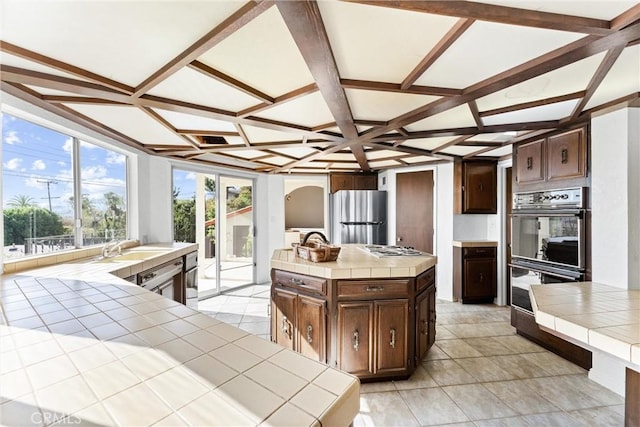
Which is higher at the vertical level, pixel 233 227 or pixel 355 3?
pixel 355 3

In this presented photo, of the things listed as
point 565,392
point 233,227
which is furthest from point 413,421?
point 233,227

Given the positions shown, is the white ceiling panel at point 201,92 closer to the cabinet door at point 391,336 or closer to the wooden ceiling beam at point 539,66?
the wooden ceiling beam at point 539,66

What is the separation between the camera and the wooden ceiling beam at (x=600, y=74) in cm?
136

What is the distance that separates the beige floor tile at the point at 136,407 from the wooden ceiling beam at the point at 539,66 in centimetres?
200

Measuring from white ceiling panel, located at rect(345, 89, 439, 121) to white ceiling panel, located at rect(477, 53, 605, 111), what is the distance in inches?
17.4

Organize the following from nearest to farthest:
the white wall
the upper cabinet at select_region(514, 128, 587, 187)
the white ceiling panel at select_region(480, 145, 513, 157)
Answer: the white wall
the upper cabinet at select_region(514, 128, 587, 187)
the white ceiling panel at select_region(480, 145, 513, 157)

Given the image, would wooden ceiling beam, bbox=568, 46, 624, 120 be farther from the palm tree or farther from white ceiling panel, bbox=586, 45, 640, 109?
the palm tree

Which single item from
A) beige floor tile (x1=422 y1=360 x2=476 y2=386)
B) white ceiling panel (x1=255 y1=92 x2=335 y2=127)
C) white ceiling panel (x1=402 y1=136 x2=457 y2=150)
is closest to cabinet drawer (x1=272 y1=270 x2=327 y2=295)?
beige floor tile (x1=422 y1=360 x2=476 y2=386)

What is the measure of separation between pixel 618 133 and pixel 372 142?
1881mm

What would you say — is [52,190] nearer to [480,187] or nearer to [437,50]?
[437,50]

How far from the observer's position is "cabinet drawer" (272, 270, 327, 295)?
81.9 inches

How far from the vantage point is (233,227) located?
4832 millimetres

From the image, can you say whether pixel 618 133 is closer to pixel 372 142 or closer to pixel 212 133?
pixel 372 142

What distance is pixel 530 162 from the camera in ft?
9.26
